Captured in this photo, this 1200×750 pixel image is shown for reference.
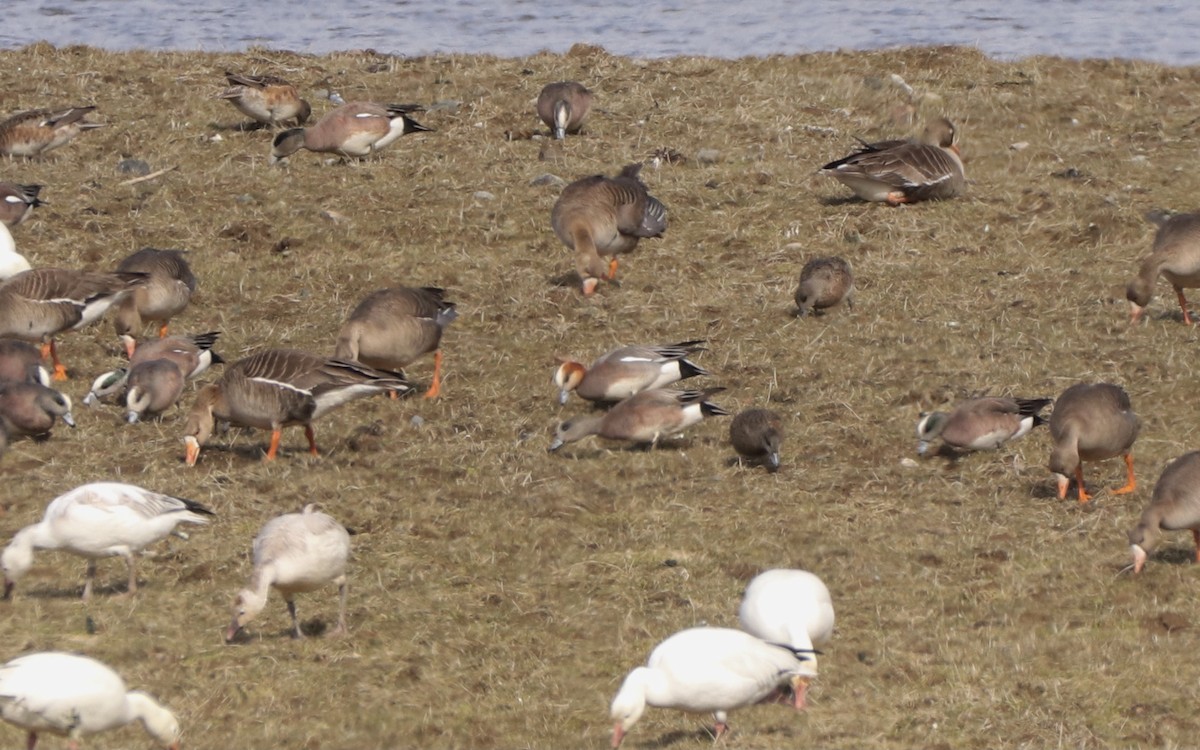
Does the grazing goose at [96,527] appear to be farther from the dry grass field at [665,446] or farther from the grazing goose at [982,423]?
the grazing goose at [982,423]

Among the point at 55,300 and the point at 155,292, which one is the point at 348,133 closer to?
the point at 155,292

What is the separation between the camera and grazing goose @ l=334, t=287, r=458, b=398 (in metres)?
11.3

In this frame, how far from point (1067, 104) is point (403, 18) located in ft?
43.1

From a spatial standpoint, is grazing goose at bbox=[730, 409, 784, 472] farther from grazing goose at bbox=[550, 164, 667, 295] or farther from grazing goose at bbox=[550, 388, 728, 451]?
grazing goose at bbox=[550, 164, 667, 295]

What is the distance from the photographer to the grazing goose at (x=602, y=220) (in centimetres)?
1330

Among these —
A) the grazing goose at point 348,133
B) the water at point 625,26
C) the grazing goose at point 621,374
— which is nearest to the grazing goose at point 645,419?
the grazing goose at point 621,374

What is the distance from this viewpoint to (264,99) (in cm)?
1688

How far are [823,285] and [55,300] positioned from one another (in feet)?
18.6

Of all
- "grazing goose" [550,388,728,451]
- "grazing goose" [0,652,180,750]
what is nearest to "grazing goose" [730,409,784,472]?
"grazing goose" [550,388,728,451]

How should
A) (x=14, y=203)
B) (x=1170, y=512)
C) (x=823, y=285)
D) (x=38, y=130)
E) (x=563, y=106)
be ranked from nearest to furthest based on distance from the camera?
(x=1170, y=512) → (x=823, y=285) → (x=14, y=203) → (x=38, y=130) → (x=563, y=106)

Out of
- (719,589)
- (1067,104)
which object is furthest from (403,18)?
(719,589)

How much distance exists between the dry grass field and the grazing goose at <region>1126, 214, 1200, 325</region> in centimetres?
38

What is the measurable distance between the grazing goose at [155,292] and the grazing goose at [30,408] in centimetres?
170

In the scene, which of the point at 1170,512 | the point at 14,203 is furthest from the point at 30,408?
the point at 1170,512
